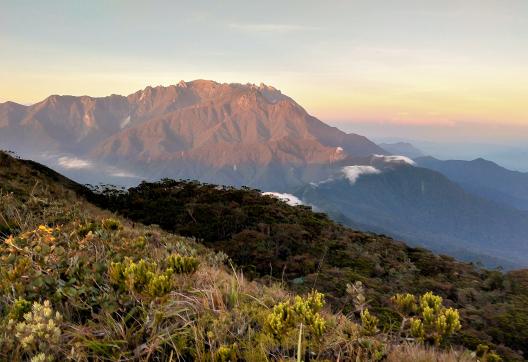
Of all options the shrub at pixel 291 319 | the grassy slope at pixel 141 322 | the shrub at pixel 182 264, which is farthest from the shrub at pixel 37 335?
the shrub at pixel 291 319

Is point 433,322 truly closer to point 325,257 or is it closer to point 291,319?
point 291,319

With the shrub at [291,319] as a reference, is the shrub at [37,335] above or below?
below

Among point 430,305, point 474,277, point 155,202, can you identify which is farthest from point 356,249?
point 430,305

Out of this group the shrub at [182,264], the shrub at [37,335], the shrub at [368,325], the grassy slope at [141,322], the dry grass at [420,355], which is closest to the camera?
the shrub at [37,335]

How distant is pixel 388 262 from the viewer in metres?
15.3

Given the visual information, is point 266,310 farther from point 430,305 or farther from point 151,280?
point 430,305

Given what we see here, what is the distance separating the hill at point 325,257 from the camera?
34.2 ft

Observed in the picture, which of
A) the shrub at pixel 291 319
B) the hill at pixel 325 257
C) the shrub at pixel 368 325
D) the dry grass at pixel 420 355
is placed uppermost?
the shrub at pixel 291 319

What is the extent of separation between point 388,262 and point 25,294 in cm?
1351

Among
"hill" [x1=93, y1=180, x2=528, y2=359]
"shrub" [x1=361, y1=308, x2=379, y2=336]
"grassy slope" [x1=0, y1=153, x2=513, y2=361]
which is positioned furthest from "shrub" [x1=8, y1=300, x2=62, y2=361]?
"hill" [x1=93, y1=180, x2=528, y2=359]

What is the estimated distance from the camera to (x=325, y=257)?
47.0 feet

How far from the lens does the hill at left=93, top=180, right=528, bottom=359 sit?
10.4 meters

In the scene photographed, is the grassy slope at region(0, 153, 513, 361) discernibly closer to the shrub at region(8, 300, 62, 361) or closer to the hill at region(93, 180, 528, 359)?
the shrub at region(8, 300, 62, 361)

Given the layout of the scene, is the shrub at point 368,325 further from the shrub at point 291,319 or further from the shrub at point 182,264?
the shrub at point 182,264
